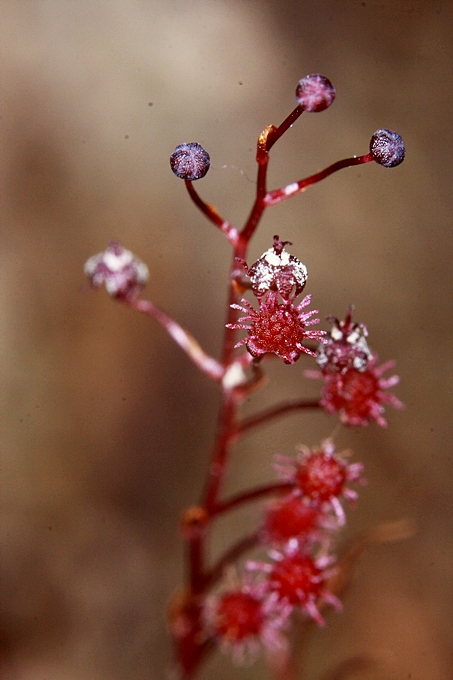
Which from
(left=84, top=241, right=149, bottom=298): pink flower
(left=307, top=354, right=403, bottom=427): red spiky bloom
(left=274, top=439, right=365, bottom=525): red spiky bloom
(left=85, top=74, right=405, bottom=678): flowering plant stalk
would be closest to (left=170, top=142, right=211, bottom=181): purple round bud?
(left=85, top=74, right=405, bottom=678): flowering plant stalk

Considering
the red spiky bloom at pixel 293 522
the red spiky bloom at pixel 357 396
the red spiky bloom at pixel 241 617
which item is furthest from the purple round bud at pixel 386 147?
Result: the red spiky bloom at pixel 241 617

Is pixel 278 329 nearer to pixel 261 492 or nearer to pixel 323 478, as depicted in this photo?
pixel 323 478

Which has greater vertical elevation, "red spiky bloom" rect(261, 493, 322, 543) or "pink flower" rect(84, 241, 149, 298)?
"pink flower" rect(84, 241, 149, 298)

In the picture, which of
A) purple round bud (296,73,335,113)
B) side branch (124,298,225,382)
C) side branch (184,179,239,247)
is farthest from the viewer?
side branch (124,298,225,382)

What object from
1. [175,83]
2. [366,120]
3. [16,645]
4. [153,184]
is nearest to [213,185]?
[153,184]

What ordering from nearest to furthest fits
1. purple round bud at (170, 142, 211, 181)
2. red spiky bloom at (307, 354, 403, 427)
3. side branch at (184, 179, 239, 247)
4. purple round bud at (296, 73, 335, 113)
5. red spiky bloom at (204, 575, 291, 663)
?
purple round bud at (296, 73, 335, 113) < purple round bud at (170, 142, 211, 181) < side branch at (184, 179, 239, 247) < red spiky bloom at (307, 354, 403, 427) < red spiky bloom at (204, 575, 291, 663)

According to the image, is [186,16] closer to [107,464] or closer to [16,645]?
[107,464]

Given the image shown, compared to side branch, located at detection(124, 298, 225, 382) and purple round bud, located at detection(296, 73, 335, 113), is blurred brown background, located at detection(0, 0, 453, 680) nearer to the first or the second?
side branch, located at detection(124, 298, 225, 382)
